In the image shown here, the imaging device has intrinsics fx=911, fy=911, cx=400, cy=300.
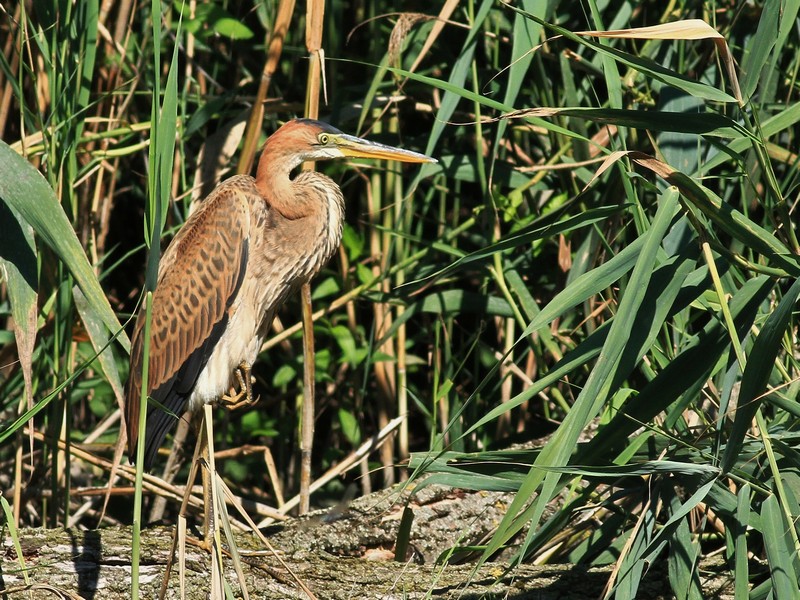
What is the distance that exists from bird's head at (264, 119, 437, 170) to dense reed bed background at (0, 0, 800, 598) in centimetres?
12

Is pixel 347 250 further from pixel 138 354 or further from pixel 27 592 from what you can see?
pixel 27 592

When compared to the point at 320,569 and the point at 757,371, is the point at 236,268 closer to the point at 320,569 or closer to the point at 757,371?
the point at 320,569

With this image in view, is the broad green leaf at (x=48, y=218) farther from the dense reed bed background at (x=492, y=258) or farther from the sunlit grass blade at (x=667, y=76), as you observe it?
the sunlit grass blade at (x=667, y=76)

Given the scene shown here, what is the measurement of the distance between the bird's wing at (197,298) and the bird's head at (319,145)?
187 mm

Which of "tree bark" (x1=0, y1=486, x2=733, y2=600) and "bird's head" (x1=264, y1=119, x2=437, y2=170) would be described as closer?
"tree bark" (x1=0, y1=486, x2=733, y2=600)

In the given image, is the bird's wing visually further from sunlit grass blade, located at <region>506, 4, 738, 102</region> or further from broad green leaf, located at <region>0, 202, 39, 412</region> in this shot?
sunlit grass blade, located at <region>506, 4, 738, 102</region>

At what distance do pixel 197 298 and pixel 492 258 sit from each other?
983mm

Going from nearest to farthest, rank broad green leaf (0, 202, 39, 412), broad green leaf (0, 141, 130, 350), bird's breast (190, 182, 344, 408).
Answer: broad green leaf (0, 141, 130, 350)
broad green leaf (0, 202, 39, 412)
bird's breast (190, 182, 344, 408)

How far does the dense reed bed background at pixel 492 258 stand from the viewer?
63.5 inches

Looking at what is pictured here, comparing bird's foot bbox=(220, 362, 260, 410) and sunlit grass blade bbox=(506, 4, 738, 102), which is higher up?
sunlit grass blade bbox=(506, 4, 738, 102)

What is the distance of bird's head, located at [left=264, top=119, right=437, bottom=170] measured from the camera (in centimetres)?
285

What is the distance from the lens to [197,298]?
302 cm

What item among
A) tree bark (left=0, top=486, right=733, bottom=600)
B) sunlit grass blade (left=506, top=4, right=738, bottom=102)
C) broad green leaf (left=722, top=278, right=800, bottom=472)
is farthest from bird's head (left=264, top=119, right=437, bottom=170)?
broad green leaf (left=722, top=278, right=800, bottom=472)

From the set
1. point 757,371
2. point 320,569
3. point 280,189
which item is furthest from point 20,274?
point 757,371
